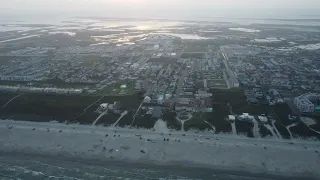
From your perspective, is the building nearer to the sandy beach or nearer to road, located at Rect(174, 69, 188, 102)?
the sandy beach

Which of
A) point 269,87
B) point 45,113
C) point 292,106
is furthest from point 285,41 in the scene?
point 45,113

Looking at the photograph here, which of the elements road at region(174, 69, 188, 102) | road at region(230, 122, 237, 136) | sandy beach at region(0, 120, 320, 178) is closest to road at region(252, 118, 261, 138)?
sandy beach at region(0, 120, 320, 178)

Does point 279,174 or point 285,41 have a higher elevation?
point 285,41

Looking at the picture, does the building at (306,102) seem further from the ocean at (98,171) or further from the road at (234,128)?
the ocean at (98,171)

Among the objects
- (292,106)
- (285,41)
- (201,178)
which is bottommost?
(201,178)

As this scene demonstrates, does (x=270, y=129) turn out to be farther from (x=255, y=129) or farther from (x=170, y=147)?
(x=170, y=147)

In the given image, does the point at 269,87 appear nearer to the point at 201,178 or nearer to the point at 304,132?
the point at 304,132

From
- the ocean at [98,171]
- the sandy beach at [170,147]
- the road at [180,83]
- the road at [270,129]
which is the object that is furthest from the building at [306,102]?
the road at [180,83]
